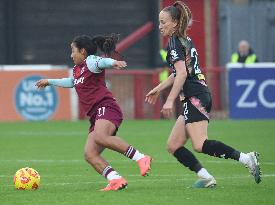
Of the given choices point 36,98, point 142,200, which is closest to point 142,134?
point 36,98

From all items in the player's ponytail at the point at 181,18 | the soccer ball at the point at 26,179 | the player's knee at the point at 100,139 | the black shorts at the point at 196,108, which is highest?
the player's ponytail at the point at 181,18

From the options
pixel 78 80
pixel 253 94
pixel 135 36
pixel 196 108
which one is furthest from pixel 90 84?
pixel 135 36

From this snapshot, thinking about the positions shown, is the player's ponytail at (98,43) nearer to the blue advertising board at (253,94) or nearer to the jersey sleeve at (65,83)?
the jersey sleeve at (65,83)

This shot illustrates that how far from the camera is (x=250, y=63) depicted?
24.8m

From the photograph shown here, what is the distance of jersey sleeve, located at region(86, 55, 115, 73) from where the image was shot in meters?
11.2

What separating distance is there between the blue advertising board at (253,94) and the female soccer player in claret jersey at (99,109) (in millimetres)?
12765

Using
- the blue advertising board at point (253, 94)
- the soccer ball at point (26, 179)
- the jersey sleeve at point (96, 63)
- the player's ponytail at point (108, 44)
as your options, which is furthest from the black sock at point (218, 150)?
the blue advertising board at point (253, 94)

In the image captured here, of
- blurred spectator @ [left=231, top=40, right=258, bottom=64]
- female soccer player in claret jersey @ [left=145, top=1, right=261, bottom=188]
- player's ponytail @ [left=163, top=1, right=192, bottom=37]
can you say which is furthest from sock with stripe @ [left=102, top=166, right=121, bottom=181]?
blurred spectator @ [left=231, top=40, right=258, bottom=64]

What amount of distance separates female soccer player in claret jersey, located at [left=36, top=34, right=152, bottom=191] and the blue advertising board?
12.8 metres

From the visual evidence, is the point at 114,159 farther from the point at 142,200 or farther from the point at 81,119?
the point at 81,119

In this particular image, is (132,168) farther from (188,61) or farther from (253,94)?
(253,94)

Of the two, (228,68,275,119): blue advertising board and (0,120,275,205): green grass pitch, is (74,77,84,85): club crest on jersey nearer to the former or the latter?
(0,120,275,205): green grass pitch

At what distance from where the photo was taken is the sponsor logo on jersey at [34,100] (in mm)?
24000

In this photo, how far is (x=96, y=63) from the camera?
11.3 m
